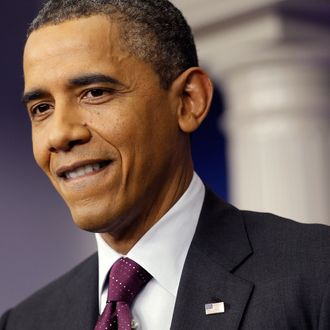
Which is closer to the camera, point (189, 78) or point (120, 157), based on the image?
point (120, 157)

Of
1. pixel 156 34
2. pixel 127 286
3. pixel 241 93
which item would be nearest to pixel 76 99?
pixel 156 34

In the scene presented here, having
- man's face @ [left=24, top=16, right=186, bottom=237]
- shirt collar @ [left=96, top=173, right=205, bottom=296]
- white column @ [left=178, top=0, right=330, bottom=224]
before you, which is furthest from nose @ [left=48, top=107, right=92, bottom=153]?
white column @ [left=178, top=0, right=330, bottom=224]

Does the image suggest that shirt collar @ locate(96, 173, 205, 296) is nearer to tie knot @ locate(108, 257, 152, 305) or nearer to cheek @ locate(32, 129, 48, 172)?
tie knot @ locate(108, 257, 152, 305)

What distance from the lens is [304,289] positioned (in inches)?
65.4

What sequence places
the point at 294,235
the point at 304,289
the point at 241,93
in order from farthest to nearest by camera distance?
the point at 241,93
the point at 294,235
the point at 304,289

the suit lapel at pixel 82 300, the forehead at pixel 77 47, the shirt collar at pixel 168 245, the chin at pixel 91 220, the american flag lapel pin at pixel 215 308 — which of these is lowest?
the american flag lapel pin at pixel 215 308

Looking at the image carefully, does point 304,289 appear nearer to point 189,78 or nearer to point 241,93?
point 189,78

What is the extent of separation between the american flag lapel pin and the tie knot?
0.14 metres

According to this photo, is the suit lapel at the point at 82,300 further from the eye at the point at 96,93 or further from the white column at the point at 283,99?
the white column at the point at 283,99

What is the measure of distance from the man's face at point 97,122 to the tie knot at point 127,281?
8 cm

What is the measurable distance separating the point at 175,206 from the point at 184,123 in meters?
0.15

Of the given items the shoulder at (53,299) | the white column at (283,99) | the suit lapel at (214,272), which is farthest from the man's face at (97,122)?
the white column at (283,99)

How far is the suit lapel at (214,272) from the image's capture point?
170 centimetres

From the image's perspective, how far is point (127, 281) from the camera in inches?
70.4
